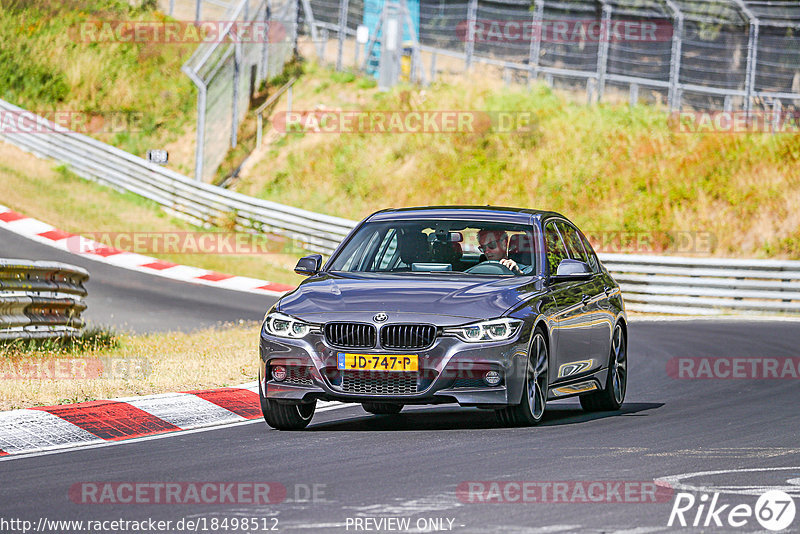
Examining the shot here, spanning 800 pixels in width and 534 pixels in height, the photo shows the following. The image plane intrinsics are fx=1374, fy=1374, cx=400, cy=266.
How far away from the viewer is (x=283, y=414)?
9.89 meters

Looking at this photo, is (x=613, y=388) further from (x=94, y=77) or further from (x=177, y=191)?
(x=94, y=77)

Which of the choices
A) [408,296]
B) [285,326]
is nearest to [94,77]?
[285,326]

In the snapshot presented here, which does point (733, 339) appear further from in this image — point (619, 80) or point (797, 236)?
point (619, 80)

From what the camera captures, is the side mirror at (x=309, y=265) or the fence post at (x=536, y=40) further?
the fence post at (x=536, y=40)

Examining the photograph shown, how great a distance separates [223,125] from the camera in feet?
121

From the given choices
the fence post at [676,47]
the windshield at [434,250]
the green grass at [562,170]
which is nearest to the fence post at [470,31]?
the green grass at [562,170]

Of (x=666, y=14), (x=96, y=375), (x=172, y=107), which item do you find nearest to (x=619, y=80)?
(x=666, y=14)

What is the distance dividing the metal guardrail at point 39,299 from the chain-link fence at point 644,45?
785 inches

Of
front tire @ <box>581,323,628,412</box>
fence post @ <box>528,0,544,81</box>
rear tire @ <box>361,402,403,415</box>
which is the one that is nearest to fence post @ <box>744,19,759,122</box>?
fence post @ <box>528,0,544,81</box>

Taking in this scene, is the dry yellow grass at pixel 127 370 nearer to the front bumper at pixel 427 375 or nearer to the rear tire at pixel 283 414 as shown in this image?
the rear tire at pixel 283 414

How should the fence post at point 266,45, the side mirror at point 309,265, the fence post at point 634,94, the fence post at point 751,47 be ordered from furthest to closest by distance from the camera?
the fence post at point 266,45, the fence post at point 634,94, the fence post at point 751,47, the side mirror at point 309,265

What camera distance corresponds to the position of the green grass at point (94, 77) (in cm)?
4078

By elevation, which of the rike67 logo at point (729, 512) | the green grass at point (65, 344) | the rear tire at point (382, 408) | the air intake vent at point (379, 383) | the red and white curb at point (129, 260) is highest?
the rike67 logo at point (729, 512)

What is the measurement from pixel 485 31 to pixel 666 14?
5169mm
